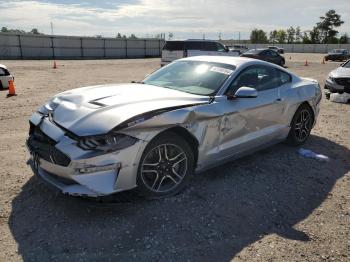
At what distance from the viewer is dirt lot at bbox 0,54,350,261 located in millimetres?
3256

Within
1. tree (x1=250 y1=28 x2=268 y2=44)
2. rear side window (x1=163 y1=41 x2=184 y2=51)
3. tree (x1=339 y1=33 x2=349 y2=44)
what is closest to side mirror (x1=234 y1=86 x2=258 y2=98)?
rear side window (x1=163 y1=41 x2=184 y2=51)

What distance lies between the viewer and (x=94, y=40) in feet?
139

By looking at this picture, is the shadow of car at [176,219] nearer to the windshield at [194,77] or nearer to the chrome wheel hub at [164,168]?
the chrome wheel hub at [164,168]

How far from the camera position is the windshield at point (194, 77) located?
15.5 ft

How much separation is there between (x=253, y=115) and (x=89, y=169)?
8.26ft

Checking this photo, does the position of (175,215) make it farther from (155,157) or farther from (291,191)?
(291,191)

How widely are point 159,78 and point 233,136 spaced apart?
4.76ft

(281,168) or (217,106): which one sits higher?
(217,106)

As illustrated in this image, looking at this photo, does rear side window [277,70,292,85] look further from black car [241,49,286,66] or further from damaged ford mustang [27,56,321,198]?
black car [241,49,286,66]

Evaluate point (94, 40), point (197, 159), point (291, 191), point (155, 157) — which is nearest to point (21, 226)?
point (155, 157)

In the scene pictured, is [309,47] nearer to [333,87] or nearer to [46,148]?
[333,87]

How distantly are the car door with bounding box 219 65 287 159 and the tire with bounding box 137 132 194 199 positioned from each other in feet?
2.02

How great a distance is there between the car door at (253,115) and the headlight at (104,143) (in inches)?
57.8

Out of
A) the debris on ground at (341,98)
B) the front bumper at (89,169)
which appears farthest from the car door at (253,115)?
the debris on ground at (341,98)
